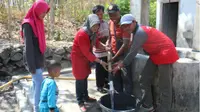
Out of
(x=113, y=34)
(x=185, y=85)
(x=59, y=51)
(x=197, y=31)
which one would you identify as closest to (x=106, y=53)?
(x=113, y=34)

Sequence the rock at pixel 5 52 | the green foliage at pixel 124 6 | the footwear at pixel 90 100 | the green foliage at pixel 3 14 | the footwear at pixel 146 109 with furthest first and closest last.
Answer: the green foliage at pixel 124 6
the green foliage at pixel 3 14
the rock at pixel 5 52
the footwear at pixel 90 100
the footwear at pixel 146 109

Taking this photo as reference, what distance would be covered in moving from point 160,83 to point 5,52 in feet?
15.6

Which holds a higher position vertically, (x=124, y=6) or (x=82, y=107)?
(x=124, y=6)

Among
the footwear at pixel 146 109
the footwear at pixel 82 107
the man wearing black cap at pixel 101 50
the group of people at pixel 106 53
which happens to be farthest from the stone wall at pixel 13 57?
the footwear at pixel 146 109

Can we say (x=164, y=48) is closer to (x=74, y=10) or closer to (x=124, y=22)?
(x=124, y=22)

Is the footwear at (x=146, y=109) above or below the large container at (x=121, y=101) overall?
below

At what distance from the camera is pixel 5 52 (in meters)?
6.94

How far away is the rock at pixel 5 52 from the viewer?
22.6 feet

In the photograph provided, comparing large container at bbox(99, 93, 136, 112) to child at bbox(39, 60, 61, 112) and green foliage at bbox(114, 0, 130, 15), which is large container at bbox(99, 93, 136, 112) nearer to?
child at bbox(39, 60, 61, 112)

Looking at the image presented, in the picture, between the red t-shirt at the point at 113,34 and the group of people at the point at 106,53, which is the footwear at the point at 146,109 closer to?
the group of people at the point at 106,53

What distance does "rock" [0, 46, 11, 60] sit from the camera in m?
6.88

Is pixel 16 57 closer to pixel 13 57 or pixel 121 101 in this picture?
pixel 13 57

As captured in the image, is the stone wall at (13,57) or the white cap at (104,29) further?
the stone wall at (13,57)

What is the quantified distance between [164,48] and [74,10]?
7910mm
